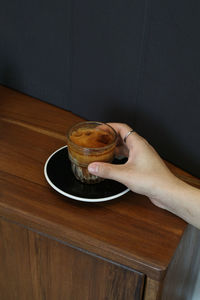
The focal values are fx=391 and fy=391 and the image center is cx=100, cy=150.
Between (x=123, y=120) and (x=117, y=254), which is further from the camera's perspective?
(x=123, y=120)

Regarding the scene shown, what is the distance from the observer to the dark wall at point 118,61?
2.56 feet

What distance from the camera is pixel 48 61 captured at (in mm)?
1052

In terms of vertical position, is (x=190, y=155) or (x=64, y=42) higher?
(x=64, y=42)

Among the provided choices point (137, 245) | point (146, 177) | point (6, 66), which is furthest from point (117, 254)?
point (6, 66)

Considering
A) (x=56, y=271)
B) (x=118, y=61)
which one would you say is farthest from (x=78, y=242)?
(x=118, y=61)

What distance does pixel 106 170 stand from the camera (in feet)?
2.32

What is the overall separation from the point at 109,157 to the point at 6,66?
57 centimetres

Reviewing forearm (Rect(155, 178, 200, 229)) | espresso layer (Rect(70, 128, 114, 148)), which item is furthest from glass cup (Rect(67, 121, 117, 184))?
forearm (Rect(155, 178, 200, 229))

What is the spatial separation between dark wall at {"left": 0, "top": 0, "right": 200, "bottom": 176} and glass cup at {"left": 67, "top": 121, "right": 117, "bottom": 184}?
150 millimetres

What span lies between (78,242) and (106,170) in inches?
5.4

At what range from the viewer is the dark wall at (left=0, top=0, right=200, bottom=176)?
0.78 meters

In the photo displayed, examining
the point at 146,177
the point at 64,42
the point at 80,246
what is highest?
the point at 64,42

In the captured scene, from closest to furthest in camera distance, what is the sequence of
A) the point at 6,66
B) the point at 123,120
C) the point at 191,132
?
1. the point at 191,132
2. the point at 123,120
3. the point at 6,66

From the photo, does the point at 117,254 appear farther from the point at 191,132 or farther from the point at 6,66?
the point at 6,66
